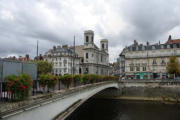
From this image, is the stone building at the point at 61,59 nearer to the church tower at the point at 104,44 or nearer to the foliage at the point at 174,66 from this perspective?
the church tower at the point at 104,44

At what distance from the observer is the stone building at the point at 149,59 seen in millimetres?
52000

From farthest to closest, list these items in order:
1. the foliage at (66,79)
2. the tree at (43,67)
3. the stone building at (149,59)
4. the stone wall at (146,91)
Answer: the stone building at (149,59) → the tree at (43,67) → the stone wall at (146,91) → the foliage at (66,79)

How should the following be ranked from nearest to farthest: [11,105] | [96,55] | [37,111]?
[11,105], [37,111], [96,55]

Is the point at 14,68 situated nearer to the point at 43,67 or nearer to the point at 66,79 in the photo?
the point at 66,79

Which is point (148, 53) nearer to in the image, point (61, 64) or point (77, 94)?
point (61, 64)

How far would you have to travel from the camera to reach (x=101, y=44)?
79250mm

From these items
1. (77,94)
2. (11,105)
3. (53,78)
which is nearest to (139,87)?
(77,94)

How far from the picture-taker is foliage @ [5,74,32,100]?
7242 millimetres

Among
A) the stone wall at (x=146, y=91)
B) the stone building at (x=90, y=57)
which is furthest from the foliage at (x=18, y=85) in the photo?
the stone building at (x=90, y=57)

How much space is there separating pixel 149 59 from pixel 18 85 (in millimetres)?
52358

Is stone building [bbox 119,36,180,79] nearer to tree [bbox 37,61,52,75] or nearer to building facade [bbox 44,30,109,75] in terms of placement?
building facade [bbox 44,30,109,75]

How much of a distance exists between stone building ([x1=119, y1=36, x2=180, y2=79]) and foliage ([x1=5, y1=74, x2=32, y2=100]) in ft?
167

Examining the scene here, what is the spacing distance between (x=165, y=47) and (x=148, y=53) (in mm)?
6056

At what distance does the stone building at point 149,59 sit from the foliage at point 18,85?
51.0 meters
